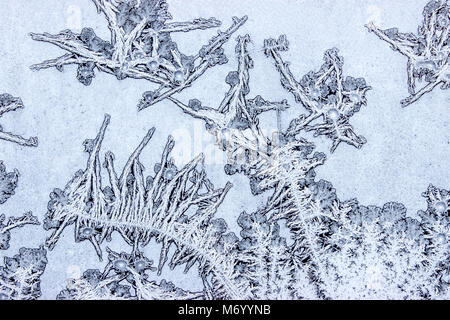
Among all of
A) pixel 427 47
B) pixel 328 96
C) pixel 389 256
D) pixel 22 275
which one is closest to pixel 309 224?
pixel 389 256

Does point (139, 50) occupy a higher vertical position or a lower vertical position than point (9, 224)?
higher

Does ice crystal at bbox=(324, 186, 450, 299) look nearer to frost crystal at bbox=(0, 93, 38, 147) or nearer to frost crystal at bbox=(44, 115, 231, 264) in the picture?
frost crystal at bbox=(44, 115, 231, 264)

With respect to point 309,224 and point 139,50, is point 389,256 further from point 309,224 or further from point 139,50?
point 139,50

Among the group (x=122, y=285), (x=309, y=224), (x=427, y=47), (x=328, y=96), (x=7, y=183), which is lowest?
(x=122, y=285)

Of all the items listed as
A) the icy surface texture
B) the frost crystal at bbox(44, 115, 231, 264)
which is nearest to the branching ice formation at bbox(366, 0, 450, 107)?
the icy surface texture

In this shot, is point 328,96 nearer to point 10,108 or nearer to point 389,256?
point 389,256
